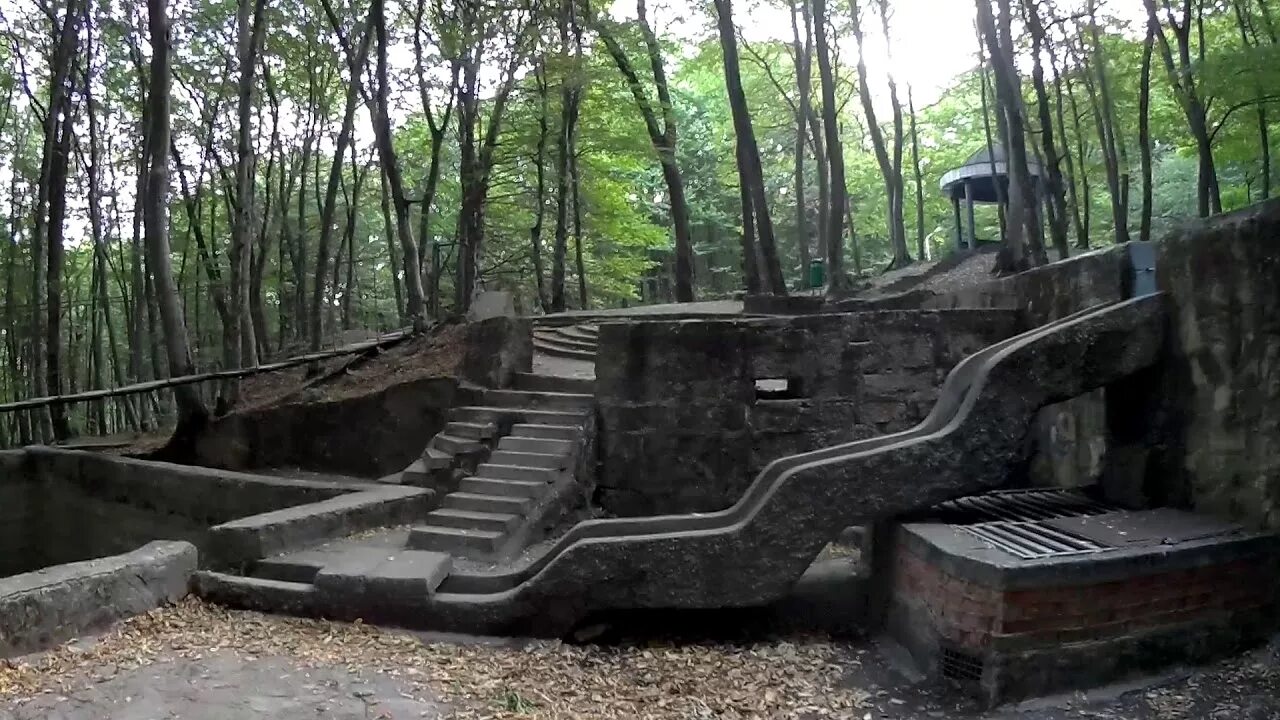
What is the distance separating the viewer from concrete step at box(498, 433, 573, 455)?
795cm

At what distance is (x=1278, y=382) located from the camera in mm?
4293

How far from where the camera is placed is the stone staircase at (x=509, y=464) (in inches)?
276

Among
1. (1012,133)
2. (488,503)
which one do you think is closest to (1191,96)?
(1012,133)

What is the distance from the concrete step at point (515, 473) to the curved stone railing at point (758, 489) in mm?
1696

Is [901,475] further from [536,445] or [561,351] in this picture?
[561,351]

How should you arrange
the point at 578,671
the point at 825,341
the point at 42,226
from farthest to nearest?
the point at 42,226
the point at 825,341
the point at 578,671

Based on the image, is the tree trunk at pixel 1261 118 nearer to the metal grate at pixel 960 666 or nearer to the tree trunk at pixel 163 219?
the metal grate at pixel 960 666

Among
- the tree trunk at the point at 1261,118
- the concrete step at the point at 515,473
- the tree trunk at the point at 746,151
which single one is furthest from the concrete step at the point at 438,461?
the tree trunk at the point at 1261,118

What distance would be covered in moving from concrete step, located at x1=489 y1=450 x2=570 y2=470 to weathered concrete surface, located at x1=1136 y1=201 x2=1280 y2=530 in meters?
4.43

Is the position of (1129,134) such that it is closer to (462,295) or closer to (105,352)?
(462,295)

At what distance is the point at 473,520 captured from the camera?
7.16 metres

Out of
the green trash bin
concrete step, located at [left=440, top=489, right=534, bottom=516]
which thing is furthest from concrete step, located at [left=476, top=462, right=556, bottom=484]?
the green trash bin

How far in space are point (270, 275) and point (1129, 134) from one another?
20.3 meters

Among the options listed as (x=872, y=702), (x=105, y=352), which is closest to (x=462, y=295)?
(x=872, y=702)
